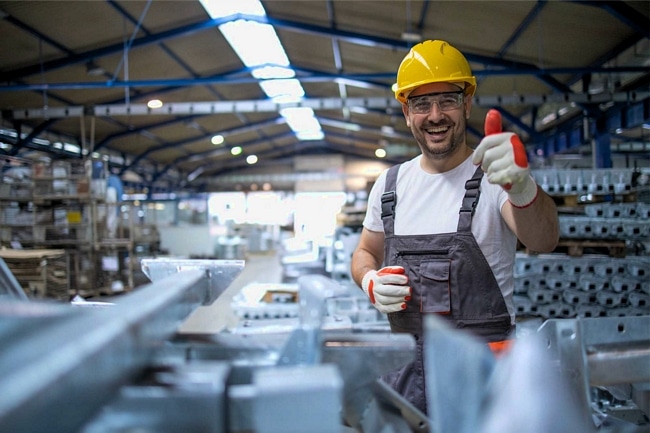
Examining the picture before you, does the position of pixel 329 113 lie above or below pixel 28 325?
above

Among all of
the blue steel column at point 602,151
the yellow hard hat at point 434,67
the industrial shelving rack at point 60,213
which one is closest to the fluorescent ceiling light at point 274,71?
the industrial shelving rack at point 60,213

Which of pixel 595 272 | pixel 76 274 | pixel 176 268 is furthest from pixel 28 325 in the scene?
pixel 76 274

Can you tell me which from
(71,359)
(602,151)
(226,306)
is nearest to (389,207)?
(71,359)

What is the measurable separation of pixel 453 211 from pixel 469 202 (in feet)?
0.29

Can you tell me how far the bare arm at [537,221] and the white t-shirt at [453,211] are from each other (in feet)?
0.24

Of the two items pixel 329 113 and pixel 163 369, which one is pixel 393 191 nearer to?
pixel 163 369

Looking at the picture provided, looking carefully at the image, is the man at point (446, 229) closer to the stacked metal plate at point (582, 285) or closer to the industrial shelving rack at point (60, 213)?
the stacked metal plate at point (582, 285)

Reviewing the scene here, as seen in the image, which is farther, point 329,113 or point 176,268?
point 329,113

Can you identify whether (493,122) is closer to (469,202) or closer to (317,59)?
(469,202)

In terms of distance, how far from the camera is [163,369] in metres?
0.78

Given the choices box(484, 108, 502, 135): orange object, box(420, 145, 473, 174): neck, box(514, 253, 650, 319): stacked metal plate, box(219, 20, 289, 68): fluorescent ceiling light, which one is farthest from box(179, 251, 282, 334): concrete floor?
box(219, 20, 289, 68): fluorescent ceiling light

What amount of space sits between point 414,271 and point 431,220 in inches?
8.3

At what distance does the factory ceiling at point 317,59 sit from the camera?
22.8 ft

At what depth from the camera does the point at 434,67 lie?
1.85 meters
